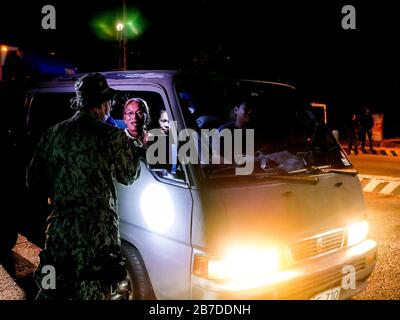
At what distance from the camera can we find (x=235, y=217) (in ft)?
8.76

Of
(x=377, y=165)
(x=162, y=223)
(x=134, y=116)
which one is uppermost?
(x=134, y=116)

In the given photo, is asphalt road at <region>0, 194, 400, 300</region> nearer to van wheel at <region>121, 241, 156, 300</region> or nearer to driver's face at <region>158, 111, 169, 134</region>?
van wheel at <region>121, 241, 156, 300</region>

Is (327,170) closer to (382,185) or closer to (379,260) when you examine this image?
(379,260)

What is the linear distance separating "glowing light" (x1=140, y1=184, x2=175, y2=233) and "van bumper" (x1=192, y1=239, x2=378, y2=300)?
0.50 metres

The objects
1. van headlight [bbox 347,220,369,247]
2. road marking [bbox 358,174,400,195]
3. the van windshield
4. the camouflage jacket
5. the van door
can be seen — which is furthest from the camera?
road marking [bbox 358,174,400,195]

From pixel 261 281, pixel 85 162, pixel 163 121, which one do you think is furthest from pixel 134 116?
pixel 261 281

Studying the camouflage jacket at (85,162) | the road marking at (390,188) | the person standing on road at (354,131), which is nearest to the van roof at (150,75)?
the camouflage jacket at (85,162)

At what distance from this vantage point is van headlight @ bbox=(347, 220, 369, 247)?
10.9ft

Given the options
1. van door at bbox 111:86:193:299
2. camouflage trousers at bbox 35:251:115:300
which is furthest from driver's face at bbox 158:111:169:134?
camouflage trousers at bbox 35:251:115:300

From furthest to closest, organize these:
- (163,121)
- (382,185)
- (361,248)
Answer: (382,185) < (163,121) < (361,248)

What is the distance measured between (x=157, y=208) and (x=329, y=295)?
4.90 ft

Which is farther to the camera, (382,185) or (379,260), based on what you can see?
(382,185)
